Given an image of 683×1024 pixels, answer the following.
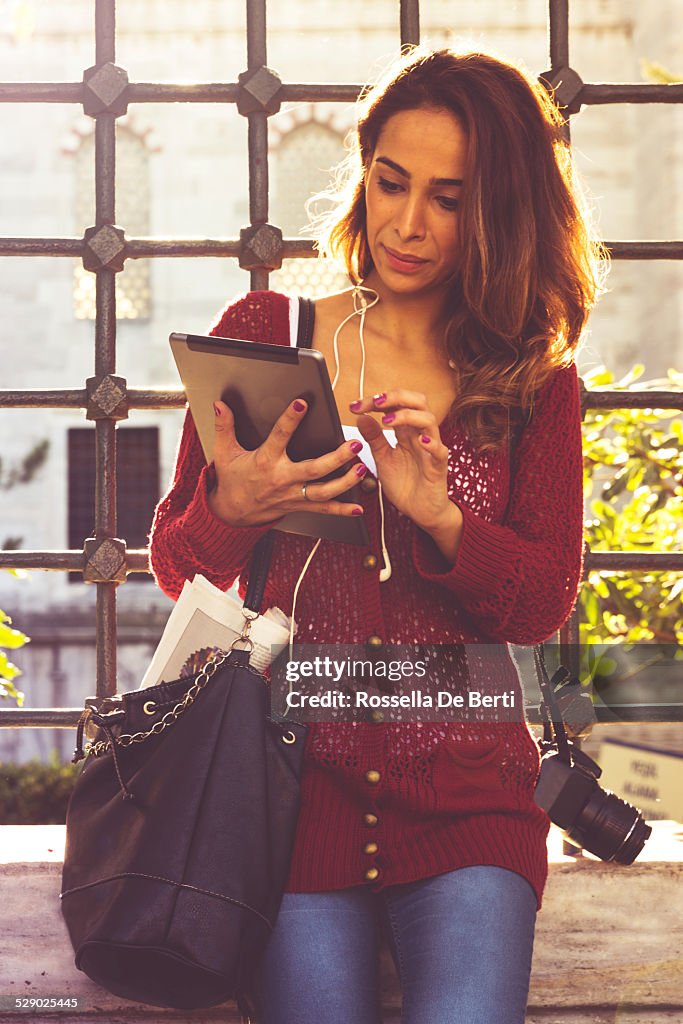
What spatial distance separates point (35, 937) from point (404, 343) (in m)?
1.03

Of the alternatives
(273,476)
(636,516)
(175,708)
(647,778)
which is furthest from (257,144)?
(636,516)

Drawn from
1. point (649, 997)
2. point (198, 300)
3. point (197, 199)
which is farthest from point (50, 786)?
point (649, 997)

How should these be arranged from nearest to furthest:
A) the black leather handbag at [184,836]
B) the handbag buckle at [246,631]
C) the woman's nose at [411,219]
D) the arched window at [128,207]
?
the black leather handbag at [184,836], the handbag buckle at [246,631], the woman's nose at [411,219], the arched window at [128,207]

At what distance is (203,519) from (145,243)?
0.78 meters

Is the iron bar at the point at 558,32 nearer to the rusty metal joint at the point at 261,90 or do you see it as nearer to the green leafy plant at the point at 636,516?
the rusty metal joint at the point at 261,90

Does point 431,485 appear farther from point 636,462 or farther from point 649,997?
point 636,462

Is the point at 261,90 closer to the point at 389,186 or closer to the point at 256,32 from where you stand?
the point at 256,32

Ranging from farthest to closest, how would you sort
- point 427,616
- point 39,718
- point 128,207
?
point 128,207 → point 39,718 → point 427,616

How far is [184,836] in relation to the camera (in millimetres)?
1281

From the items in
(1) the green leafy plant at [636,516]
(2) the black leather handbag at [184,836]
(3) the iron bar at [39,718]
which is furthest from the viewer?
(1) the green leafy plant at [636,516]

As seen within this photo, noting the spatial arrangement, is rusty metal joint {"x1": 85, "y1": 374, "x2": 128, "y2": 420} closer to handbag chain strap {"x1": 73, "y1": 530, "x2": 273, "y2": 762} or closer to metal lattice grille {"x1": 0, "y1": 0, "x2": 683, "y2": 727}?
metal lattice grille {"x1": 0, "y1": 0, "x2": 683, "y2": 727}

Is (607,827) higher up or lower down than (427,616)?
lower down

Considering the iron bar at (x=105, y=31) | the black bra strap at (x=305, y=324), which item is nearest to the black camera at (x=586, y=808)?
the black bra strap at (x=305, y=324)

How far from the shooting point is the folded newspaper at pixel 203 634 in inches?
55.4
